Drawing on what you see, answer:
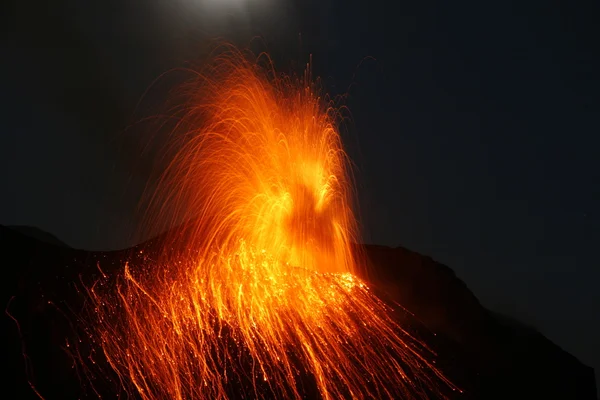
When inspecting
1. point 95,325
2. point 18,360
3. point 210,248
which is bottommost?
point 18,360

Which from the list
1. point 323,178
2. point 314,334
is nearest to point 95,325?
point 314,334

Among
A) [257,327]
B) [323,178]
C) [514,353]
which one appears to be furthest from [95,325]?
[514,353]

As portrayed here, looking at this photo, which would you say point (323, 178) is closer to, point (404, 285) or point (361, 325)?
point (404, 285)

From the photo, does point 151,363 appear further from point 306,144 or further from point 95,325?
point 306,144

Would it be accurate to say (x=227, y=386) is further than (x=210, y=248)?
No

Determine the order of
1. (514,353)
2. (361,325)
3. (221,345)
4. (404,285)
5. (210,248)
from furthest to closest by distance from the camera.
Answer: (404,285) < (210,248) < (514,353) < (361,325) < (221,345)

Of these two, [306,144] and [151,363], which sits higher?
[306,144]

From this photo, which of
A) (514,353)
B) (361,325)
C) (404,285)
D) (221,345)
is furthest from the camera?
(404,285)
